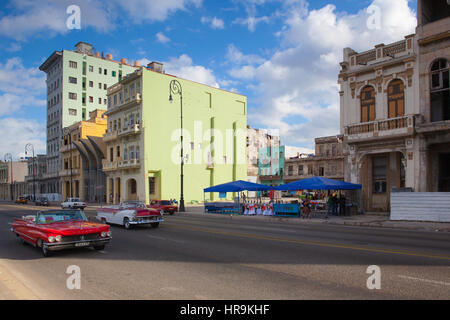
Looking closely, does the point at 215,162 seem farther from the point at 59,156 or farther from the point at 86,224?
the point at 86,224

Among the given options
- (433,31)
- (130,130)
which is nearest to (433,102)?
(433,31)

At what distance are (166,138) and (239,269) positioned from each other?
134 feet

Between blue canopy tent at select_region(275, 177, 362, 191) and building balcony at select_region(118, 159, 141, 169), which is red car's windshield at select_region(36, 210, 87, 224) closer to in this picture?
blue canopy tent at select_region(275, 177, 362, 191)

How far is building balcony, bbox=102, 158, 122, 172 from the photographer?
1960 inches

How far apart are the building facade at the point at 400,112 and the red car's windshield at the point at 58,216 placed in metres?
19.3

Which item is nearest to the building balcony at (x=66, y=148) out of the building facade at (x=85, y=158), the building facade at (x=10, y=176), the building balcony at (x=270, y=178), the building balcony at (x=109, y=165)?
the building facade at (x=85, y=158)

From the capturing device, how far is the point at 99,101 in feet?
250

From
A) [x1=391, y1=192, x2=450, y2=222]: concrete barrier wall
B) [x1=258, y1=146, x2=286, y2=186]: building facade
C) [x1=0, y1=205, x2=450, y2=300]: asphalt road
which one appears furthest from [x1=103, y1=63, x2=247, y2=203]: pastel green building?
[x1=0, y1=205, x2=450, y2=300]: asphalt road

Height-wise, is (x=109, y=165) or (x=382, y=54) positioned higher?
(x=382, y=54)

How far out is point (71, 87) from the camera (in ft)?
233

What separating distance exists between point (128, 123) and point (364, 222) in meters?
36.4

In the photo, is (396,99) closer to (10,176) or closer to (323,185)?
(323,185)

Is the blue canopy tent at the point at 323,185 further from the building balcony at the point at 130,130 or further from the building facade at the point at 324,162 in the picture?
the building facade at the point at 324,162
